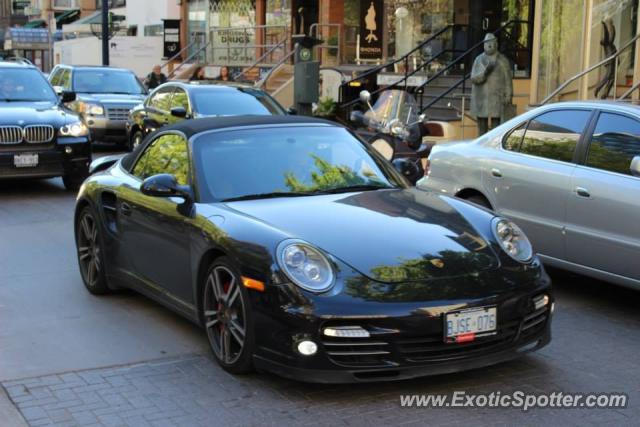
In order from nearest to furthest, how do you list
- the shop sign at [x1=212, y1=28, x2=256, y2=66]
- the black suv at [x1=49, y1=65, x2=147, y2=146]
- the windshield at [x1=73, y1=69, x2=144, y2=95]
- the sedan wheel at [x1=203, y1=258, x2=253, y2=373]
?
the sedan wheel at [x1=203, y1=258, x2=253, y2=373]
the black suv at [x1=49, y1=65, x2=147, y2=146]
the windshield at [x1=73, y1=69, x2=144, y2=95]
the shop sign at [x1=212, y1=28, x2=256, y2=66]

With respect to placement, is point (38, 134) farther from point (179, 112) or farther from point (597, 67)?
point (597, 67)

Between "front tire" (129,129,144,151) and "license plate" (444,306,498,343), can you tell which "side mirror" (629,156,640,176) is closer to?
"license plate" (444,306,498,343)

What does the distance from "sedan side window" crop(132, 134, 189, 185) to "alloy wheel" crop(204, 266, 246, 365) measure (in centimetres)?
92

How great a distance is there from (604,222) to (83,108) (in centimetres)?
1393

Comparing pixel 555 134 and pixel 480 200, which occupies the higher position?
pixel 555 134

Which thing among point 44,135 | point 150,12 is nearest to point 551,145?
point 44,135

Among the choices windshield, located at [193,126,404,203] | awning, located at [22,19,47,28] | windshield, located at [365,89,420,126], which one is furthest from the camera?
awning, located at [22,19,47,28]

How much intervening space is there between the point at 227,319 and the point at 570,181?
10.3 feet

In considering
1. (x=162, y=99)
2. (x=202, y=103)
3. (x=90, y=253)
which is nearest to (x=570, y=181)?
(x=90, y=253)

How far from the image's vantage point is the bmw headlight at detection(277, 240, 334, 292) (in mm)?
4910

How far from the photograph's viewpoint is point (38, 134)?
497 inches

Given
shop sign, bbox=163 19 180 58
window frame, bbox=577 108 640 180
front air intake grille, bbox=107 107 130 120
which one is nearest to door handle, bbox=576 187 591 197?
window frame, bbox=577 108 640 180

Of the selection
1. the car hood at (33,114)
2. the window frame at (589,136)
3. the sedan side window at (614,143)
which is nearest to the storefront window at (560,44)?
the car hood at (33,114)

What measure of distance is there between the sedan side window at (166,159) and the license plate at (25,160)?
5.93 meters
